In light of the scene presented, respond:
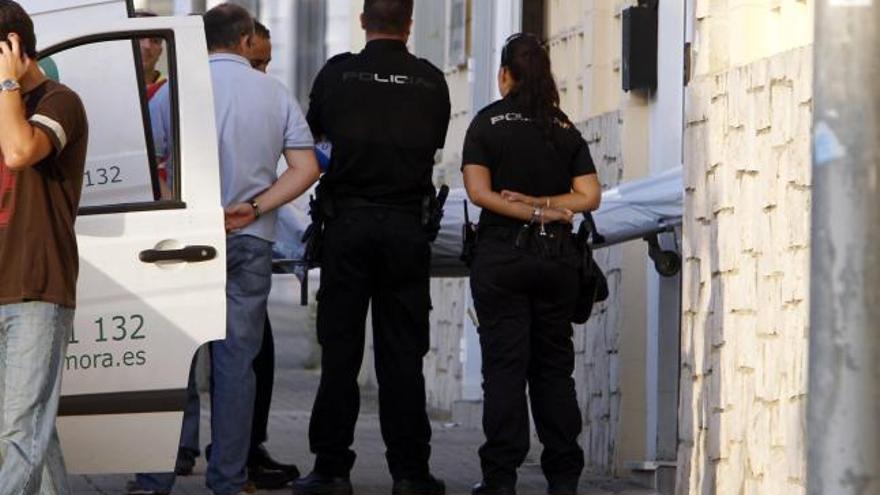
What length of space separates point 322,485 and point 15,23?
2.81 meters

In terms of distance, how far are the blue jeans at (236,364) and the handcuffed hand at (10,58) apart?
193 centimetres

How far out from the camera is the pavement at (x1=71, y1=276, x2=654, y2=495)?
1049cm

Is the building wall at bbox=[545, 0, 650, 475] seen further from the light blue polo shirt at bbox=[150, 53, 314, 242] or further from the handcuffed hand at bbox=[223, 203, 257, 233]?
the handcuffed hand at bbox=[223, 203, 257, 233]

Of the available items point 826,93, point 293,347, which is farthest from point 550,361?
point 293,347

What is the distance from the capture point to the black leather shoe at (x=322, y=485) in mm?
9758

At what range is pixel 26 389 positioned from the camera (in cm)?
760

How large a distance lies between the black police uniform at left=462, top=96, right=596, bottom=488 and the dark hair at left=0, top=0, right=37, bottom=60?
8.08ft

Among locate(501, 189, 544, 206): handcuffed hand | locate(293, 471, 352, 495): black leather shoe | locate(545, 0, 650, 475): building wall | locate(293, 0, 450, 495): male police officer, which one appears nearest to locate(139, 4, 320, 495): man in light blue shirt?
locate(293, 0, 450, 495): male police officer

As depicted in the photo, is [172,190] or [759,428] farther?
[172,190]

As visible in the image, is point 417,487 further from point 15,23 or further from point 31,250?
point 15,23

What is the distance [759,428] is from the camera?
8.28m

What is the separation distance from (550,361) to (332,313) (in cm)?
89

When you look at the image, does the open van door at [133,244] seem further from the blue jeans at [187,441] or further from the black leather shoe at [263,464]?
the black leather shoe at [263,464]

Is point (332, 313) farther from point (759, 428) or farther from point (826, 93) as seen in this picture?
point (826, 93)
